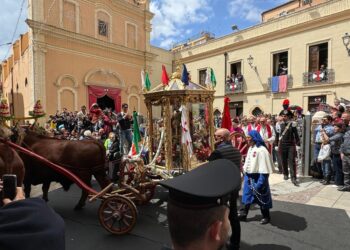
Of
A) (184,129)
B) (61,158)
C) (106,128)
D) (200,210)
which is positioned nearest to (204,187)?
(200,210)

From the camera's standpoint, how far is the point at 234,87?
22547 mm

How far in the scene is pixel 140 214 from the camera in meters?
5.63

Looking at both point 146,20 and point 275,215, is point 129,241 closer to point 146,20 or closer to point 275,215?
Answer: point 275,215

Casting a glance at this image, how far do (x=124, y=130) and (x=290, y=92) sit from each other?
1416cm

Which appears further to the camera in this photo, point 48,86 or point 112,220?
point 48,86

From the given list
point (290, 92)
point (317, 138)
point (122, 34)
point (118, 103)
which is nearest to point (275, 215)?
point (317, 138)

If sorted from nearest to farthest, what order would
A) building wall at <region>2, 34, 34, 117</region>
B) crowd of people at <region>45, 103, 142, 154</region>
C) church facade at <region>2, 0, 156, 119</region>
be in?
crowd of people at <region>45, 103, 142, 154</region>
church facade at <region>2, 0, 156, 119</region>
building wall at <region>2, 34, 34, 117</region>

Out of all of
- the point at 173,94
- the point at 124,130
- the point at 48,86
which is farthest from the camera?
the point at 48,86

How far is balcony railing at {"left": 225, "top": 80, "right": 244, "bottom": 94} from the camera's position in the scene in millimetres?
22119

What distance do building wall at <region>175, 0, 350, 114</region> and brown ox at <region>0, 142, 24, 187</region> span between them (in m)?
17.9

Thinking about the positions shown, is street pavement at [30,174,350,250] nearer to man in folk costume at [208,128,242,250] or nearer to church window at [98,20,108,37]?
man in folk costume at [208,128,242,250]

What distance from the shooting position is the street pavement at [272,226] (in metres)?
4.29

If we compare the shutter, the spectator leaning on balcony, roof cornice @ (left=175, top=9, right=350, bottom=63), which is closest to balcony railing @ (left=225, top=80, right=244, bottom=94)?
roof cornice @ (left=175, top=9, right=350, bottom=63)

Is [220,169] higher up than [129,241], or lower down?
higher up
